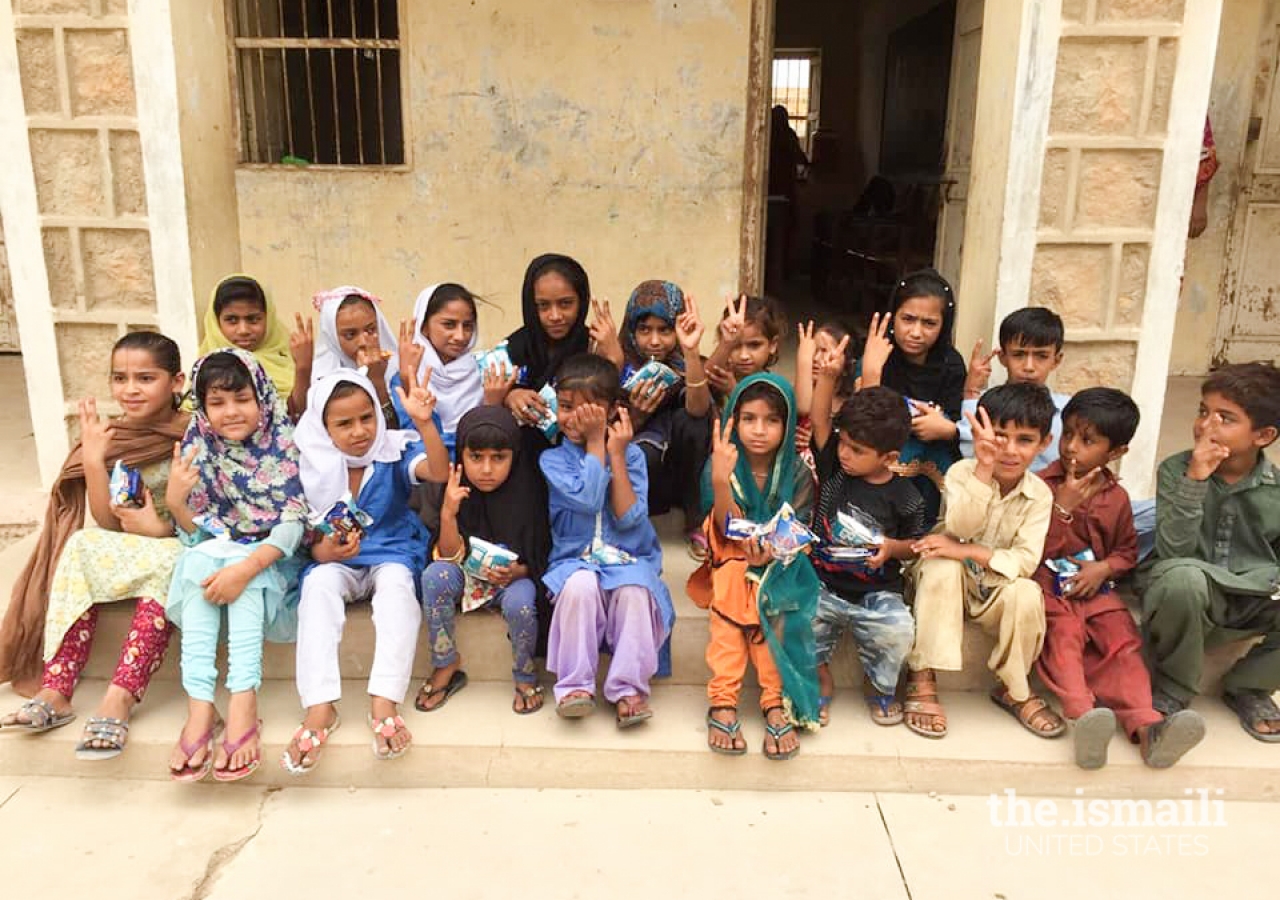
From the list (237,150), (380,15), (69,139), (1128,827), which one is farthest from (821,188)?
(1128,827)

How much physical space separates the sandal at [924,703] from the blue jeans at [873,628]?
0.06 meters

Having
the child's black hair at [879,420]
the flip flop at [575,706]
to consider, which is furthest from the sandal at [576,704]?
the child's black hair at [879,420]

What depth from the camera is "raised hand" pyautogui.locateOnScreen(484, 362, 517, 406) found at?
294cm

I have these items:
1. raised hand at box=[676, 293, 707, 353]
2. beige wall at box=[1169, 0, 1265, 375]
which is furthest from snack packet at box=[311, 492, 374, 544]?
beige wall at box=[1169, 0, 1265, 375]

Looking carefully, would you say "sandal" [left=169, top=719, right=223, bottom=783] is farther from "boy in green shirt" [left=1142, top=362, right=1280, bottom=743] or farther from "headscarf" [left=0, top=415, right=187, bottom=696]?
"boy in green shirt" [left=1142, top=362, right=1280, bottom=743]

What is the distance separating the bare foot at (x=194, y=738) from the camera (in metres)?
2.47

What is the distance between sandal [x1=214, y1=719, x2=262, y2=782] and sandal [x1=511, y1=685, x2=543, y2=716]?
0.71 m

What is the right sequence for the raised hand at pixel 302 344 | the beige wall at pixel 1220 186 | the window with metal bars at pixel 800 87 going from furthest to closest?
the window with metal bars at pixel 800 87
the beige wall at pixel 1220 186
the raised hand at pixel 302 344

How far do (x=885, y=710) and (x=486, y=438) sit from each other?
1414mm

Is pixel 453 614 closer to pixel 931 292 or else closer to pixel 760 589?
pixel 760 589

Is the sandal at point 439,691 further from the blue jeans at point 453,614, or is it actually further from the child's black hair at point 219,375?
the child's black hair at point 219,375

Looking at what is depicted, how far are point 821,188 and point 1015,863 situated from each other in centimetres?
946

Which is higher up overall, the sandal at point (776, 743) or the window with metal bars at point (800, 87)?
the window with metal bars at point (800, 87)

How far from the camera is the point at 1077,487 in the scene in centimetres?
277
